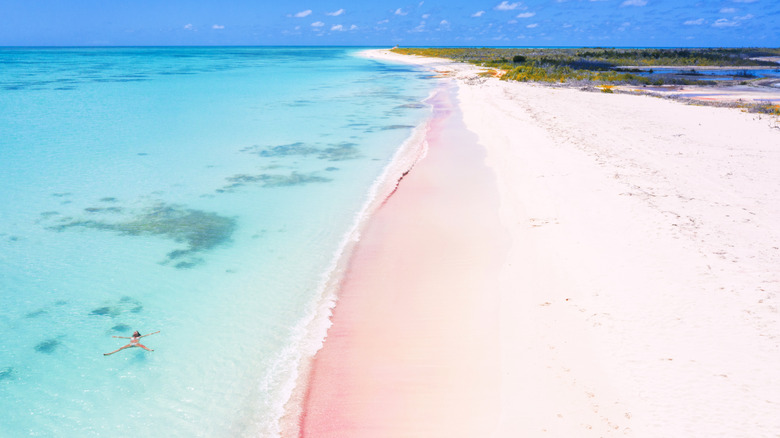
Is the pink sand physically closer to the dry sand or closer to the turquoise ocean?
the dry sand

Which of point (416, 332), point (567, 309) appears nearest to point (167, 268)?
point (416, 332)

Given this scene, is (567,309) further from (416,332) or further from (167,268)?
(167,268)

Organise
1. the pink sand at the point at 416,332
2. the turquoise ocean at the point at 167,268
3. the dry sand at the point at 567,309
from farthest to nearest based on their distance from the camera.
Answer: the turquoise ocean at the point at 167,268 < the pink sand at the point at 416,332 < the dry sand at the point at 567,309

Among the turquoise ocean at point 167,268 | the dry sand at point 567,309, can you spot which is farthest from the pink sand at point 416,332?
the turquoise ocean at point 167,268

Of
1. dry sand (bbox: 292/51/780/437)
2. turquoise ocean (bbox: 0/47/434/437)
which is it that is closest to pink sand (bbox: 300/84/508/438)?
dry sand (bbox: 292/51/780/437)

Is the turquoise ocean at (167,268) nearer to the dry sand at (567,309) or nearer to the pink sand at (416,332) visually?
the pink sand at (416,332)

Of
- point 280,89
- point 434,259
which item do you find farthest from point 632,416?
point 280,89
